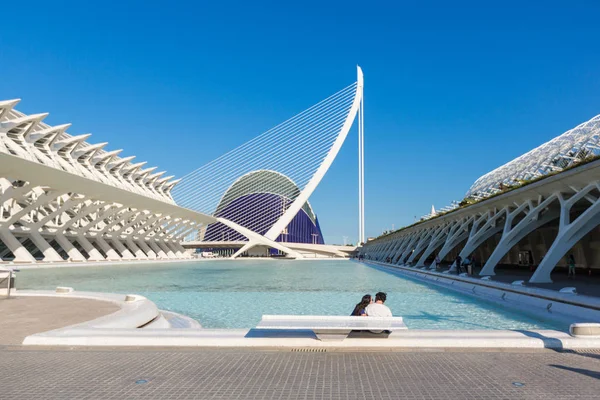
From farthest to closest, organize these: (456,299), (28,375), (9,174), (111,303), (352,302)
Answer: (9,174)
(456,299)
(352,302)
(111,303)
(28,375)

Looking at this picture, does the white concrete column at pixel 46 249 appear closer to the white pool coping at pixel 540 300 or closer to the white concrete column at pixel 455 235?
the white concrete column at pixel 455 235

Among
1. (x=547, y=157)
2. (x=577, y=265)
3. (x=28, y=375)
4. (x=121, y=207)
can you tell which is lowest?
(x=28, y=375)

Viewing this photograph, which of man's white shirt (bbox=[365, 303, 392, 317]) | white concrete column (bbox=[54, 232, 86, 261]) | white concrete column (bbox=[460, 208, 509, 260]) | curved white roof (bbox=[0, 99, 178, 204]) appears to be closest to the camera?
man's white shirt (bbox=[365, 303, 392, 317])

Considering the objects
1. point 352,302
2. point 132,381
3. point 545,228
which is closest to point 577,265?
point 545,228

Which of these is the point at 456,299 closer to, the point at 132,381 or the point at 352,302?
the point at 352,302

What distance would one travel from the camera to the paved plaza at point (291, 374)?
2992 millimetres

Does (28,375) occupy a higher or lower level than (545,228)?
lower

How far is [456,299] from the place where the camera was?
10234 millimetres

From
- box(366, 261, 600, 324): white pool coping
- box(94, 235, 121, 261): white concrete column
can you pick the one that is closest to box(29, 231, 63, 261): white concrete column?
box(94, 235, 121, 261): white concrete column

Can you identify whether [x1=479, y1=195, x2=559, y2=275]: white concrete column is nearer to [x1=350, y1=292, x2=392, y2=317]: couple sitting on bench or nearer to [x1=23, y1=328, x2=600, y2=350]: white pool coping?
[x1=23, y1=328, x2=600, y2=350]: white pool coping

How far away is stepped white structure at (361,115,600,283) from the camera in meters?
10.4

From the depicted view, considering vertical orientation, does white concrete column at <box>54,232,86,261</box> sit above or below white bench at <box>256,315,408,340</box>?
above

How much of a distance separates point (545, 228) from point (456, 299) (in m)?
12.7

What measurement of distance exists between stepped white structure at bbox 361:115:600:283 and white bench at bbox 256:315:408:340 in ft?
24.6
